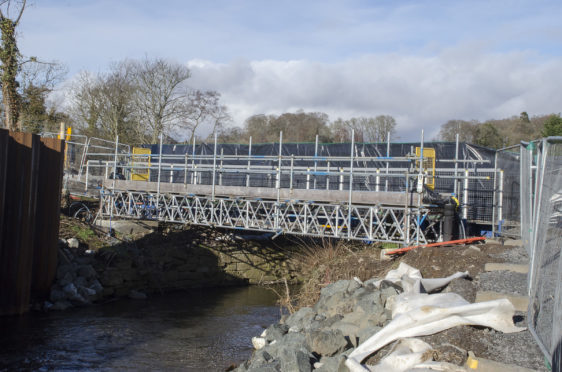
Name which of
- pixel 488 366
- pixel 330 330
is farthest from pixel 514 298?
pixel 330 330

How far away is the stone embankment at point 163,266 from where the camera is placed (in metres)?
15.1

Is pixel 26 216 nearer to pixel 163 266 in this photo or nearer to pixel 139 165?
pixel 163 266

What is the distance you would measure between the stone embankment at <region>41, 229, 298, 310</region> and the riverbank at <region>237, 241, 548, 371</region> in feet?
13.9

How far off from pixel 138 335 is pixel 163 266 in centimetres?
623

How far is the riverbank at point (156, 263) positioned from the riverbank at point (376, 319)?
6.15m

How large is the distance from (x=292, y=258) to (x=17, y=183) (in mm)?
11187

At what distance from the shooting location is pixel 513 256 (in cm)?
923

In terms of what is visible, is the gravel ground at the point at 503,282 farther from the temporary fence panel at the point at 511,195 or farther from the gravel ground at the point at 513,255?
the temporary fence panel at the point at 511,195

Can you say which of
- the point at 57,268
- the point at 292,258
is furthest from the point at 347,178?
the point at 57,268

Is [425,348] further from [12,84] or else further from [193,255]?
[12,84]

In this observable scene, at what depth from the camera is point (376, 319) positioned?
299 inches

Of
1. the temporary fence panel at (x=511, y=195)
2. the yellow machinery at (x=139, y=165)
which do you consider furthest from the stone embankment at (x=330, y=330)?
the yellow machinery at (x=139, y=165)

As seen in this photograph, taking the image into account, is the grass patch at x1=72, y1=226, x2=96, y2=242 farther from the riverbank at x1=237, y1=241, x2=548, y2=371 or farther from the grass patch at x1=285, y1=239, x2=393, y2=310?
the riverbank at x1=237, y1=241, x2=548, y2=371

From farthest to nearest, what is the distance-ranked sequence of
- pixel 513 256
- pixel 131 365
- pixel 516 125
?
pixel 516 125
pixel 131 365
pixel 513 256
